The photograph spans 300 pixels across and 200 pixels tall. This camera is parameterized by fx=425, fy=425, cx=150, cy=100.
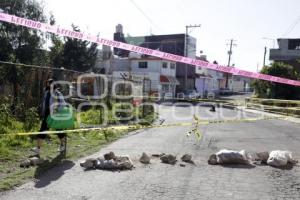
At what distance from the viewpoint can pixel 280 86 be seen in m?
37.5

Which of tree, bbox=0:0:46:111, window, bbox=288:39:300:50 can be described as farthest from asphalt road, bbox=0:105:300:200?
window, bbox=288:39:300:50

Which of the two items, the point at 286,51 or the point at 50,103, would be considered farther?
the point at 286,51

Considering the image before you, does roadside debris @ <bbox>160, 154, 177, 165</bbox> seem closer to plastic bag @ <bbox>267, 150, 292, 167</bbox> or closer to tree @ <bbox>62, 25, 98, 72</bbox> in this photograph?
plastic bag @ <bbox>267, 150, 292, 167</bbox>

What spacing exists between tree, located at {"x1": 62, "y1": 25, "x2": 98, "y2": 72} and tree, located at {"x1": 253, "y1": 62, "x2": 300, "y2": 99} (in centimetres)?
2034

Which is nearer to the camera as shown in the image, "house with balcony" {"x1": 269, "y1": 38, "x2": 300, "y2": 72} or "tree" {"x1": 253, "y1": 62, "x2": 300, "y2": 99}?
"tree" {"x1": 253, "y1": 62, "x2": 300, "y2": 99}

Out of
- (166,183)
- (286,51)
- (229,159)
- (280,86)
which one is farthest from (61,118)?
(286,51)

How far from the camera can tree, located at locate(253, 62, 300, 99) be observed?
37.3 m

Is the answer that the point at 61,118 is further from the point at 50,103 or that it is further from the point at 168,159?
the point at 168,159

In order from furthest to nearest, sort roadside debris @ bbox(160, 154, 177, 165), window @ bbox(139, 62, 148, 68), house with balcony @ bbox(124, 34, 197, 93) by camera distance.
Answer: house with balcony @ bbox(124, 34, 197, 93), window @ bbox(139, 62, 148, 68), roadside debris @ bbox(160, 154, 177, 165)

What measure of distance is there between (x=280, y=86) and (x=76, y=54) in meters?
23.6

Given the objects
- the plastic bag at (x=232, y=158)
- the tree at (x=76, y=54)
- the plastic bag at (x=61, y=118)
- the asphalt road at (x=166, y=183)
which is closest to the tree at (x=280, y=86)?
the tree at (x=76, y=54)

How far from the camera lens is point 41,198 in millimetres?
6234

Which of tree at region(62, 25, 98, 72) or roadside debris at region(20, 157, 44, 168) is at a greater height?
tree at region(62, 25, 98, 72)

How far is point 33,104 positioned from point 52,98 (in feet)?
14.6
